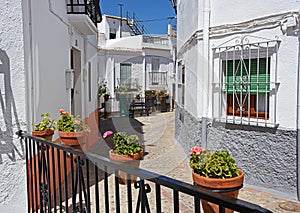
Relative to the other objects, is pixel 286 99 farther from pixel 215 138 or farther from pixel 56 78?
pixel 56 78

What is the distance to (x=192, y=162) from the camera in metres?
3.43

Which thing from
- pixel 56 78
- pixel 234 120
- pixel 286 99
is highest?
pixel 56 78

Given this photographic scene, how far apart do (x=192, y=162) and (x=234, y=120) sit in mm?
2680

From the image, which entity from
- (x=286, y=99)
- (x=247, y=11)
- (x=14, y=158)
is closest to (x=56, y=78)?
(x=14, y=158)

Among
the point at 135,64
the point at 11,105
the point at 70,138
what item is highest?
the point at 135,64

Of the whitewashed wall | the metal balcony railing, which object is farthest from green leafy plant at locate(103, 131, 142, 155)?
the metal balcony railing

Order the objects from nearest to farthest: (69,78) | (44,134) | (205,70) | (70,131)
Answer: (44,134)
(70,131)
(205,70)
(69,78)

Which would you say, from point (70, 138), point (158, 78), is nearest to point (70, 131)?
point (70, 138)

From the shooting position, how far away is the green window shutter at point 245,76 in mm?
5309

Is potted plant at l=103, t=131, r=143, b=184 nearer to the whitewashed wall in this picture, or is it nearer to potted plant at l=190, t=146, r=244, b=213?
potted plant at l=190, t=146, r=244, b=213

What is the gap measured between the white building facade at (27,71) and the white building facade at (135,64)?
1079cm

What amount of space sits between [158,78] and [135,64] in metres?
2.30

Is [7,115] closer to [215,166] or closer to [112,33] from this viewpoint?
[215,166]

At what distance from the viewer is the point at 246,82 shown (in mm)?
5523
